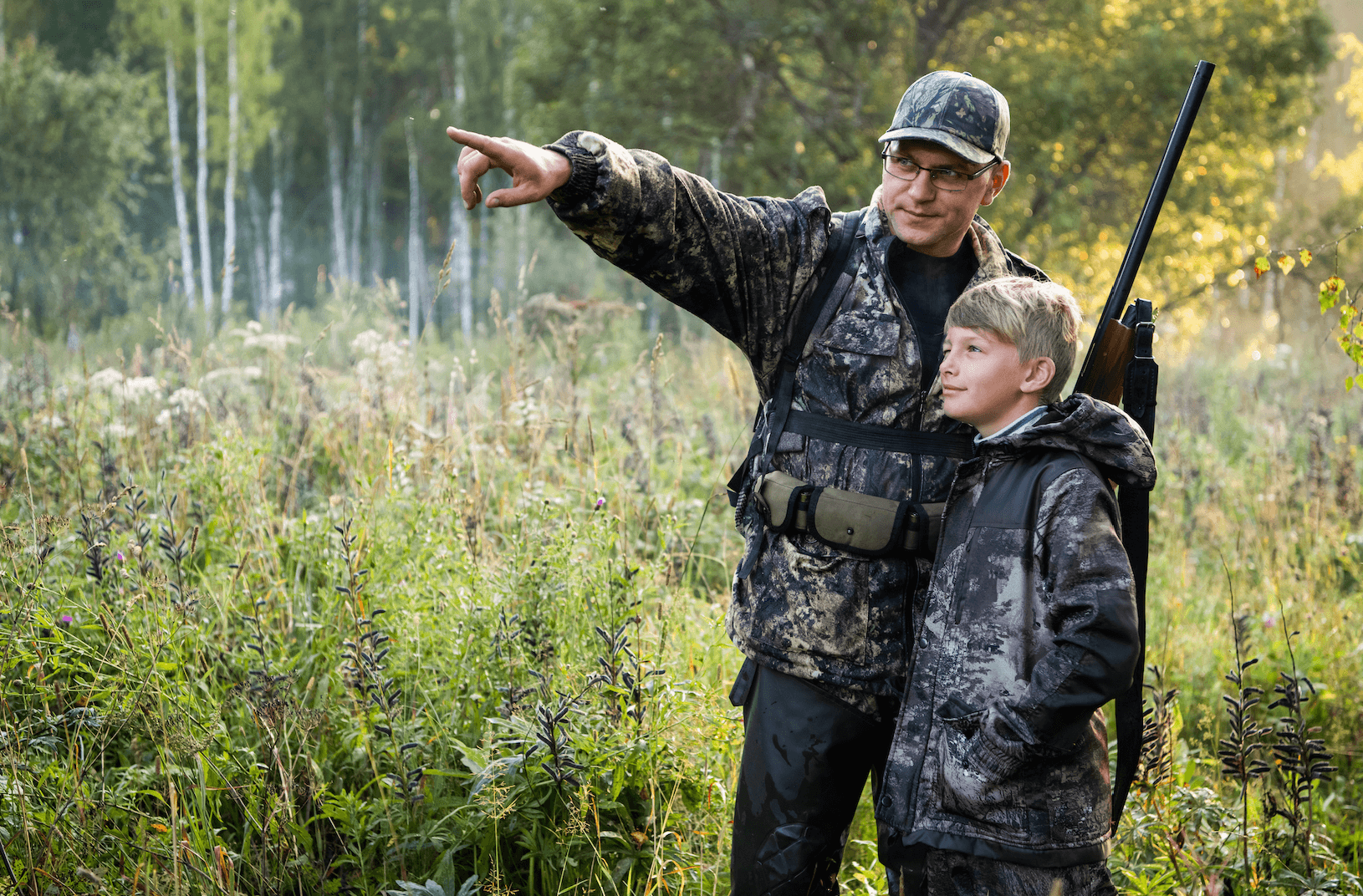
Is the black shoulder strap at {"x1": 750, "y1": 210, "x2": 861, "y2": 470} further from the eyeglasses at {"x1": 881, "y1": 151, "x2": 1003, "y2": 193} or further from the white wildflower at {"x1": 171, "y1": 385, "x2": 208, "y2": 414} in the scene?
the white wildflower at {"x1": 171, "y1": 385, "x2": 208, "y2": 414}

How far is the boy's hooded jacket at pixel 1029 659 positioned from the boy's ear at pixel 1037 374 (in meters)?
0.10

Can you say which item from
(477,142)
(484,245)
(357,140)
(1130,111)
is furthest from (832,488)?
(357,140)

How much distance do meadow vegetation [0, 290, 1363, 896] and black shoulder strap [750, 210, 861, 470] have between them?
65 centimetres

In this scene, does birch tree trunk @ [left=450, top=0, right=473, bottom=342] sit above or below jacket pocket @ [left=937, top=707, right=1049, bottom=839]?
above

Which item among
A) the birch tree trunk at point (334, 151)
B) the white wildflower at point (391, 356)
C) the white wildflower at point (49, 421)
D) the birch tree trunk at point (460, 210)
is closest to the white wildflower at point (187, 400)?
the white wildflower at point (49, 421)

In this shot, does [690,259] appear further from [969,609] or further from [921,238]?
[969,609]

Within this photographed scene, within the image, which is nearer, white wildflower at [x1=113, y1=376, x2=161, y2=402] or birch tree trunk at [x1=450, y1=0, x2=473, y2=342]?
white wildflower at [x1=113, y1=376, x2=161, y2=402]

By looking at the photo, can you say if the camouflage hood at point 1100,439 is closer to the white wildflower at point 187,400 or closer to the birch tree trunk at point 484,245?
the white wildflower at point 187,400

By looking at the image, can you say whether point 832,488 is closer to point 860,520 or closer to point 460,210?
point 860,520

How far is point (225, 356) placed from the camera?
5805mm

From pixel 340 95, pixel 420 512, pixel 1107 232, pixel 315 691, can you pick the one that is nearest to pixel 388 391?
pixel 420 512

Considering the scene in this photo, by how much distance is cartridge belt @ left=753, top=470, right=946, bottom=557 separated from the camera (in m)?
1.91

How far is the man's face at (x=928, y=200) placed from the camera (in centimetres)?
200

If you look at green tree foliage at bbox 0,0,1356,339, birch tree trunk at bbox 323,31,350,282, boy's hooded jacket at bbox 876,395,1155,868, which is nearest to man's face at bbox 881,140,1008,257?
boy's hooded jacket at bbox 876,395,1155,868
